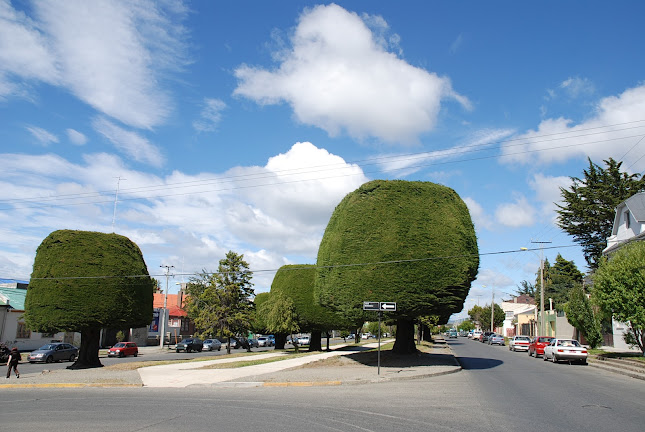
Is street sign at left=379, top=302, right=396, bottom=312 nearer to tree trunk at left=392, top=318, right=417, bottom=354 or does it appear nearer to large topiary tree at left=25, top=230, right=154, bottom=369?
tree trunk at left=392, top=318, right=417, bottom=354

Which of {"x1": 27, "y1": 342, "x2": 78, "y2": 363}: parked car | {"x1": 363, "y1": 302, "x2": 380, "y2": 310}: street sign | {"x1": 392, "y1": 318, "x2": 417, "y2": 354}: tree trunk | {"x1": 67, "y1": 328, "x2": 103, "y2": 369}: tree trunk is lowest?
{"x1": 27, "y1": 342, "x2": 78, "y2": 363}: parked car

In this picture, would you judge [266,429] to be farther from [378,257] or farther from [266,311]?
[266,311]

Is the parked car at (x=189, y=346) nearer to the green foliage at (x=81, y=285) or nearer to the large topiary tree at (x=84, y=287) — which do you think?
the large topiary tree at (x=84, y=287)

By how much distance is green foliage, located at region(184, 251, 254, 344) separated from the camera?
35.1 m

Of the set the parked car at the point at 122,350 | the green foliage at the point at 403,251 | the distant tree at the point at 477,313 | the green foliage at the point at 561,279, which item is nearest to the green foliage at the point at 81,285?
the green foliage at the point at 403,251

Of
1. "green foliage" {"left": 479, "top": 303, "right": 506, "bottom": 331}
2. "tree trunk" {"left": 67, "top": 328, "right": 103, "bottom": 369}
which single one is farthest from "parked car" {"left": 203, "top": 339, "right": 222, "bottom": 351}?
"green foliage" {"left": 479, "top": 303, "right": 506, "bottom": 331}

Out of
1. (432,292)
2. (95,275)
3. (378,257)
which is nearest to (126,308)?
(95,275)

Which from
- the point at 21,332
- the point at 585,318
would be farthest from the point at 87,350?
the point at 585,318

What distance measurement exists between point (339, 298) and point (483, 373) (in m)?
6.56

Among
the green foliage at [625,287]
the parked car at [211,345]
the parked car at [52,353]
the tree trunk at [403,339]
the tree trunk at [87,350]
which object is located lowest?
the parked car at [211,345]

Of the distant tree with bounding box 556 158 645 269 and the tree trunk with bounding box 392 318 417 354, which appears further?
the distant tree with bounding box 556 158 645 269

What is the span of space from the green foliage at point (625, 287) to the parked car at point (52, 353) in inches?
1294

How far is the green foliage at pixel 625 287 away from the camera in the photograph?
887 inches

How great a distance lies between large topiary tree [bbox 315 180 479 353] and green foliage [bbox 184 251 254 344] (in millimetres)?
15360
